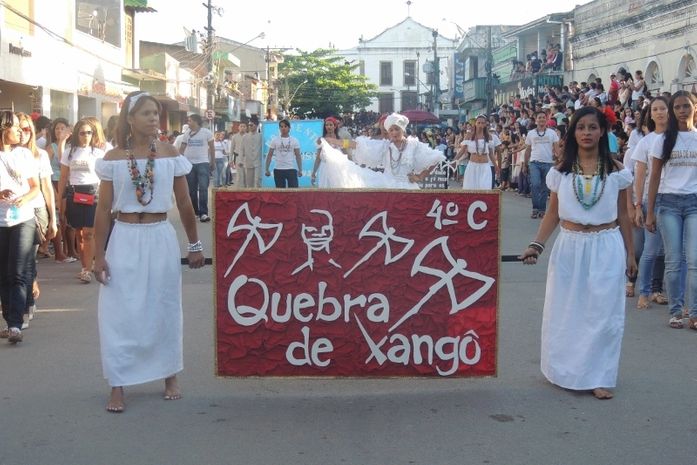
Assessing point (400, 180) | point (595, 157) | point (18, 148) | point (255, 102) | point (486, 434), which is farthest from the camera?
point (255, 102)

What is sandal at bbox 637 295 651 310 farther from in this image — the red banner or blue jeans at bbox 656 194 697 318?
the red banner

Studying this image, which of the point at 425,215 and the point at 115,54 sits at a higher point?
the point at 115,54

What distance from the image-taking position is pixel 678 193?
8141 mm

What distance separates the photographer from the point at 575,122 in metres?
6.26

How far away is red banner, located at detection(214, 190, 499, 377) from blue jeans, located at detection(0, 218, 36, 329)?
255 centimetres

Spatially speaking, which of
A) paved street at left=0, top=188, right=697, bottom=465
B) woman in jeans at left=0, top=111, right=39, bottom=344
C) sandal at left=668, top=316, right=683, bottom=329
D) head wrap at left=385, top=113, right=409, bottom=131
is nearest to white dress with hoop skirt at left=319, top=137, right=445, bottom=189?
head wrap at left=385, top=113, right=409, bottom=131

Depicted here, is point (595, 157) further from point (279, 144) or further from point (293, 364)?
point (279, 144)

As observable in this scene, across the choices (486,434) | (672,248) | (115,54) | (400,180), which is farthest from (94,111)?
(486,434)

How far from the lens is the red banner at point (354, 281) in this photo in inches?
231

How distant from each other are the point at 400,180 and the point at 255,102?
65.3 meters

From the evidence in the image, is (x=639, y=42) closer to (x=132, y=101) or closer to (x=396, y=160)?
(x=396, y=160)

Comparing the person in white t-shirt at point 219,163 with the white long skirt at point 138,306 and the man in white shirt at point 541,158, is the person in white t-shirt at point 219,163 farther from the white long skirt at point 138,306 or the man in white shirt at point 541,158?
the white long skirt at point 138,306

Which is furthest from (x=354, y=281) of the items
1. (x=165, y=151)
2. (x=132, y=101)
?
(x=132, y=101)

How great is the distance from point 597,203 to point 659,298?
370 centimetres
